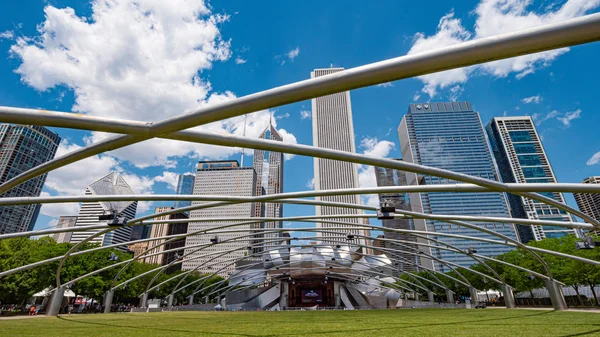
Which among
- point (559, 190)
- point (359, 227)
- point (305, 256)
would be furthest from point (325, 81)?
point (305, 256)

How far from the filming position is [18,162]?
158375 millimetres

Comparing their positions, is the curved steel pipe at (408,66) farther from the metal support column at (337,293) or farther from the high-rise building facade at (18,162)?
the high-rise building facade at (18,162)

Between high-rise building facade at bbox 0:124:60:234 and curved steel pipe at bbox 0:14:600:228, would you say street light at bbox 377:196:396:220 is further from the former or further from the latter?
high-rise building facade at bbox 0:124:60:234

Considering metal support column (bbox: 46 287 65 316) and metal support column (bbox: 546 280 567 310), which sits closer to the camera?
metal support column (bbox: 546 280 567 310)

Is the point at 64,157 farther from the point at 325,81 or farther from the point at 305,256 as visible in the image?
the point at 305,256

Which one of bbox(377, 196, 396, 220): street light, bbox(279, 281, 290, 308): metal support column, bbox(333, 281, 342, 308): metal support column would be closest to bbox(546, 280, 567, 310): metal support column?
bbox(377, 196, 396, 220): street light

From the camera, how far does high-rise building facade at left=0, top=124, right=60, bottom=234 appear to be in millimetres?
149250

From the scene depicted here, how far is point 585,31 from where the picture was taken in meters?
4.02

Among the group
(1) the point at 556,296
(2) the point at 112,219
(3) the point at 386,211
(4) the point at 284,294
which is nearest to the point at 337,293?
(4) the point at 284,294

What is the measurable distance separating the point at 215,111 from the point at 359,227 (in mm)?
22030

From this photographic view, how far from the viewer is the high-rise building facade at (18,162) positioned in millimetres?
149250

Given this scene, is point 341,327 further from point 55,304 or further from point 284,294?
point 284,294

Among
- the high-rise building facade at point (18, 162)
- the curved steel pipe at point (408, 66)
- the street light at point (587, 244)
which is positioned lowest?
the curved steel pipe at point (408, 66)

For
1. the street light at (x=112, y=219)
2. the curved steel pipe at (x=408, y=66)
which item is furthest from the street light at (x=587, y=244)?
the street light at (x=112, y=219)
